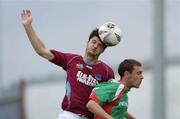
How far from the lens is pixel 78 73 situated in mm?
13906

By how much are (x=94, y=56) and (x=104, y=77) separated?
27 cm

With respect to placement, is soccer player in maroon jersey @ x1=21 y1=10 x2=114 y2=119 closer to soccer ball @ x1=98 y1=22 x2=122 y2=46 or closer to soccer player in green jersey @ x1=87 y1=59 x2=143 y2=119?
soccer ball @ x1=98 y1=22 x2=122 y2=46

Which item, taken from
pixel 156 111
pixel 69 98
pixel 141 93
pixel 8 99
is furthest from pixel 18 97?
pixel 69 98

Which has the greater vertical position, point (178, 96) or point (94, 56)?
point (94, 56)

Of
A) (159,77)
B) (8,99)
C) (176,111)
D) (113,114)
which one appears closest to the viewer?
(113,114)

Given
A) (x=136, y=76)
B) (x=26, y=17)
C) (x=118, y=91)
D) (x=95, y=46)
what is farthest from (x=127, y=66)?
(x=26, y=17)

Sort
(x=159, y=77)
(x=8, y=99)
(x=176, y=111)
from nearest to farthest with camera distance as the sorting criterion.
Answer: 1. (x=159, y=77)
2. (x=176, y=111)
3. (x=8, y=99)

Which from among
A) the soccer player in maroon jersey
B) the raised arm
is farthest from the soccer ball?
the raised arm

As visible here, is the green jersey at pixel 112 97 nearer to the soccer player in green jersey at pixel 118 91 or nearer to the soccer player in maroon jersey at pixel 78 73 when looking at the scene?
the soccer player in green jersey at pixel 118 91

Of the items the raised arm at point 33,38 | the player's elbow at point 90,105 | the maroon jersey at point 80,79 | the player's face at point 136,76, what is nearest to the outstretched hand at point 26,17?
the raised arm at point 33,38

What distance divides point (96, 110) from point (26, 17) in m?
1.47

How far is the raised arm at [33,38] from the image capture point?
13.8 m

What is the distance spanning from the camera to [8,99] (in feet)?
94.2

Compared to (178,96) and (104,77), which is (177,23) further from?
(104,77)
